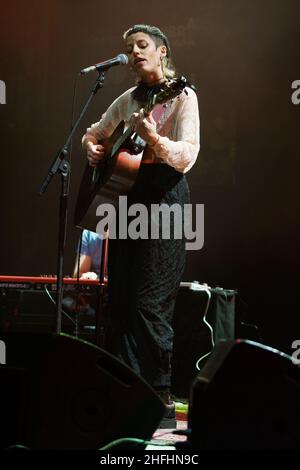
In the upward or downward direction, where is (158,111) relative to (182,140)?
upward

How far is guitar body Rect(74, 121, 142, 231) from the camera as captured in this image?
256 cm

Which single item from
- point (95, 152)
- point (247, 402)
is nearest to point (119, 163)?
point (95, 152)

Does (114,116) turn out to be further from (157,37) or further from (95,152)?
(157,37)

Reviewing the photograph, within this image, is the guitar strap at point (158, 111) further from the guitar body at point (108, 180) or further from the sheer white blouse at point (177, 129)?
the guitar body at point (108, 180)

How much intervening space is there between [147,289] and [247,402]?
1.00 meters

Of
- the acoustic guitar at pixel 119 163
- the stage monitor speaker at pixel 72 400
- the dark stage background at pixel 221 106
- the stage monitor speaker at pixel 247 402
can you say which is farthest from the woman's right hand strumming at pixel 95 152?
the dark stage background at pixel 221 106

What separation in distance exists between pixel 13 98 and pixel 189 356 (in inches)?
122

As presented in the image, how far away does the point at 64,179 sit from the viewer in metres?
2.96

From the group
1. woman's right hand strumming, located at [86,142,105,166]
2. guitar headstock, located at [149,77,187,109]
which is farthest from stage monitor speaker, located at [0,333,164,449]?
woman's right hand strumming, located at [86,142,105,166]

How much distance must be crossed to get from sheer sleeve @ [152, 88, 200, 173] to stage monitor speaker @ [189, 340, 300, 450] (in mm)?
1015

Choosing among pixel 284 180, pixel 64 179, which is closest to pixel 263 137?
pixel 284 180

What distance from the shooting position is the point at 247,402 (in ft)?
5.24

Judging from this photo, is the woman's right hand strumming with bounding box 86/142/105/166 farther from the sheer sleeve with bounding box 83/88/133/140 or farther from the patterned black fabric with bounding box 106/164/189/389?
the patterned black fabric with bounding box 106/164/189/389
